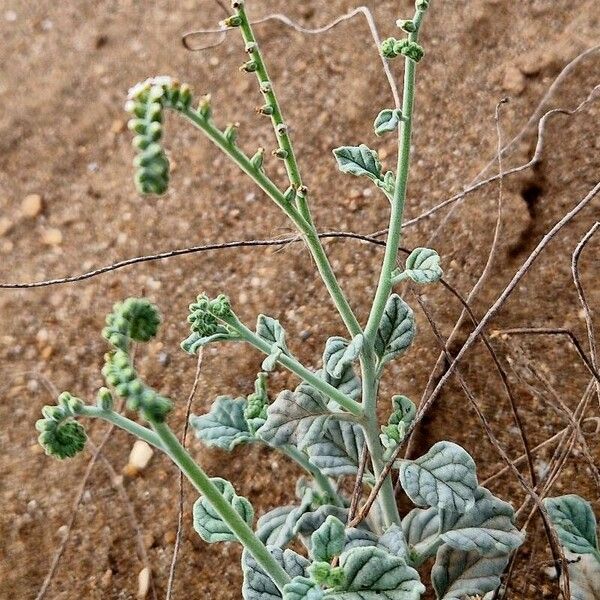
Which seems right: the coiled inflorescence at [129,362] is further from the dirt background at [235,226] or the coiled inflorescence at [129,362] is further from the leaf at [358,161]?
the dirt background at [235,226]

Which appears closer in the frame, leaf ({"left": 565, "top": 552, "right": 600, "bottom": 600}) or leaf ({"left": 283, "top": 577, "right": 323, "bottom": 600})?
leaf ({"left": 283, "top": 577, "right": 323, "bottom": 600})

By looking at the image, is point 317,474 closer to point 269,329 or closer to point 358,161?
point 269,329

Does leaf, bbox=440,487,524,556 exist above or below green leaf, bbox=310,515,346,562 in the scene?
above

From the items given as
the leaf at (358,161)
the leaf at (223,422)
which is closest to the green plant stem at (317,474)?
the leaf at (223,422)

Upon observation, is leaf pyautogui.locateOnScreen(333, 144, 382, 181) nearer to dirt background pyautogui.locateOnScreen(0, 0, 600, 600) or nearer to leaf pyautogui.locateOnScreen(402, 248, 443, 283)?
leaf pyautogui.locateOnScreen(402, 248, 443, 283)

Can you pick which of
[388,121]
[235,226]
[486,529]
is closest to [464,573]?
[486,529]

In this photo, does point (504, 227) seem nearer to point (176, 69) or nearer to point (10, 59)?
point (176, 69)

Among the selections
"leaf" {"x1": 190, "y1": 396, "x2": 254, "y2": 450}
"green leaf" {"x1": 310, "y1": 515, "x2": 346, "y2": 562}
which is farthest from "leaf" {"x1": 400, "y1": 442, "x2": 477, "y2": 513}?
"leaf" {"x1": 190, "y1": 396, "x2": 254, "y2": 450}
